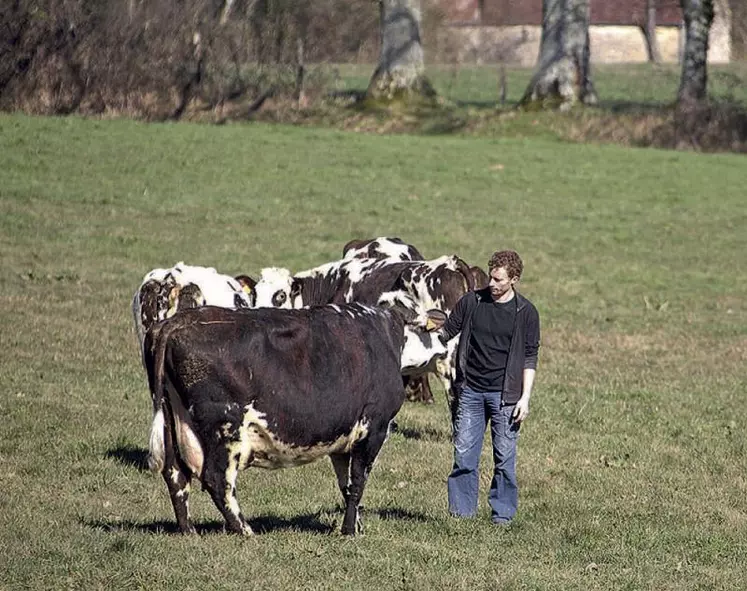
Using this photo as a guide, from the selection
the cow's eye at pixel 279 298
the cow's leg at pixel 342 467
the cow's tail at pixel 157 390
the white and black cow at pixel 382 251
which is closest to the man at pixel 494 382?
the cow's leg at pixel 342 467

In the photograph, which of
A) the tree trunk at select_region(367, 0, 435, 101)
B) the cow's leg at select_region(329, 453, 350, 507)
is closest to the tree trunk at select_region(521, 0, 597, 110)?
the tree trunk at select_region(367, 0, 435, 101)

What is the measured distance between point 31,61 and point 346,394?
28011 mm

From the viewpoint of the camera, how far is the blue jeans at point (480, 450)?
10930mm

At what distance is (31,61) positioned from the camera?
35.8 metres

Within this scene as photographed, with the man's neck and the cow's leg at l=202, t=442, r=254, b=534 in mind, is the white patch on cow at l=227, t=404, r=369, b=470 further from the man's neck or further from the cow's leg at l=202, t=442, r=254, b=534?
the man's neck

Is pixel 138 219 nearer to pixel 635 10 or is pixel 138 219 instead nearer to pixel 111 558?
pixel 111 558

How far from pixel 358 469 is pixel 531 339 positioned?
5.72 feet

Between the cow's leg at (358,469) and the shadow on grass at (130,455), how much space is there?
2916mm

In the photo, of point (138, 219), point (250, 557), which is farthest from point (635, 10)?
point (250, 557)

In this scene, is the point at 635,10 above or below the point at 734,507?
above

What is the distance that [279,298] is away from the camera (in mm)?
15273

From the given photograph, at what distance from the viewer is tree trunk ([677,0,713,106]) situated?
41375 mm

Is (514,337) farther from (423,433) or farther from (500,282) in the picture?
(423,433)

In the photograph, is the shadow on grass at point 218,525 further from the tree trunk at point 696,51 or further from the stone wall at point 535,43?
the stone wall at point 535,43
